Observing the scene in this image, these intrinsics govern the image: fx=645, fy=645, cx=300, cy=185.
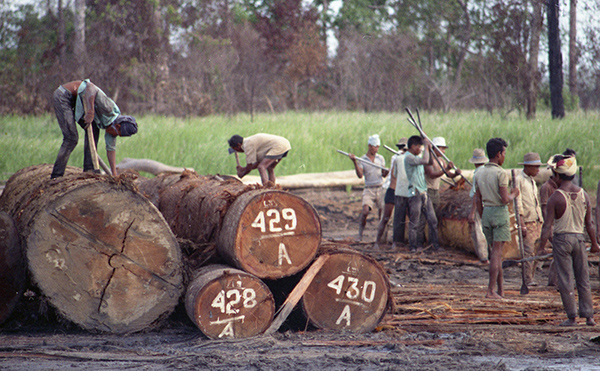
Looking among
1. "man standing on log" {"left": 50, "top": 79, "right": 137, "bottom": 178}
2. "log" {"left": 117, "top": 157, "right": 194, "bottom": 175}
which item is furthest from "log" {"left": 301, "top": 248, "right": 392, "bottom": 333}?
"log" {"left": 117, "top": 157, "right": 194, "bottom": 175}

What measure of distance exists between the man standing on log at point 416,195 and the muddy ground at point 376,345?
3110mm

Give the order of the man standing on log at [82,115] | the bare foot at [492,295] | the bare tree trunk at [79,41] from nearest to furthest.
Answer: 1. the man standing on log at [82,115]
2. the bare foot at [492,295]
3. the bare tree trunk at [79,41]

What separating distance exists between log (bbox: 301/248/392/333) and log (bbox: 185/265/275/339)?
39 cm

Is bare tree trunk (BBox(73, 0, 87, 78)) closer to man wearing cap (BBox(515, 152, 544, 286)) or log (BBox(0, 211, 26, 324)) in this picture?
man wearing cap (BBox(515, 152, 544, 286))

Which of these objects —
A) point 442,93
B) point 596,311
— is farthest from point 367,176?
point 442,93

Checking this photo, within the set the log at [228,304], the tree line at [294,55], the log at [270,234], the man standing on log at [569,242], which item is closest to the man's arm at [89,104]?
the log at [270,234]

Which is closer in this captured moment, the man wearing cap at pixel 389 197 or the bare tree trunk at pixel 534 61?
the man wearing cap at pixel 389 197

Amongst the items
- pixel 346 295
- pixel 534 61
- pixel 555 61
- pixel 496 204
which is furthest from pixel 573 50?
pixel 346 295

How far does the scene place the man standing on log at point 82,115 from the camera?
5.91 metres

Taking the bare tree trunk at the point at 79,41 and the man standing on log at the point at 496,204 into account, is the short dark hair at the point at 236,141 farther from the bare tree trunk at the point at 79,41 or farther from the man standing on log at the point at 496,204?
the bare tree trunk at the point at 79,41

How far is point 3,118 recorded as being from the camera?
60.1ft

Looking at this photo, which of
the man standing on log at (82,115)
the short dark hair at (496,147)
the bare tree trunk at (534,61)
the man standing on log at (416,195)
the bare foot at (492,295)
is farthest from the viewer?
the bare tree trunk at (534,61)

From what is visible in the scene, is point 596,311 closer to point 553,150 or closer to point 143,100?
point 553,150

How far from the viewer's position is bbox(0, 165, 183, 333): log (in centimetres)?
482
